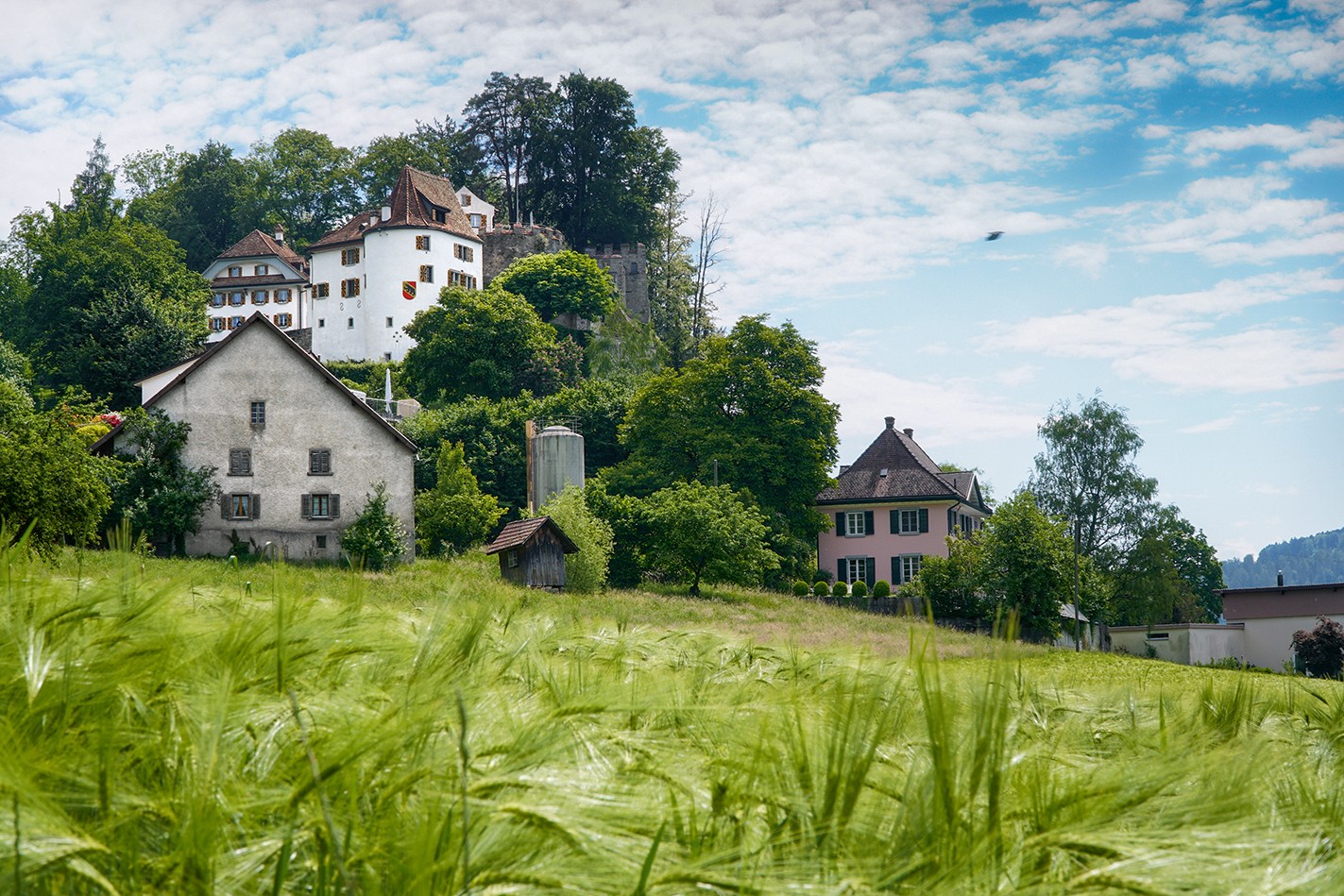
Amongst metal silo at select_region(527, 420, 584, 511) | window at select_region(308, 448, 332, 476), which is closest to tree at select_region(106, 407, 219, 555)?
window at select_region(308, 448, 332, 476)

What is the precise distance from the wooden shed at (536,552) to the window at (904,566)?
2876 centimetres

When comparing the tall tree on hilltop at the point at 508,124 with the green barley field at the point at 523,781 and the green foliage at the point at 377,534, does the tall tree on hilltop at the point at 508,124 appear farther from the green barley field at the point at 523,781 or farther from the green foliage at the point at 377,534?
the green barley field at the point at 523,781

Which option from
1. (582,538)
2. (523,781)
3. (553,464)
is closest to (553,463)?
(553,464)

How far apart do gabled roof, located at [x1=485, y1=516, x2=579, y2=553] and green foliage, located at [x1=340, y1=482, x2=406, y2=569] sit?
13.0ft

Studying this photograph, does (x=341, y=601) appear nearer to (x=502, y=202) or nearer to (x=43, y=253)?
(x=43, y=253)

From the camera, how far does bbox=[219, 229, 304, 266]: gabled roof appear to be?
96562mm

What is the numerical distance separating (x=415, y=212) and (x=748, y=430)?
4162cm

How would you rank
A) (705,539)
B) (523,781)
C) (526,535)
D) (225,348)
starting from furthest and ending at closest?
(705,539) → (225,348) → (526,535) → (523,781)

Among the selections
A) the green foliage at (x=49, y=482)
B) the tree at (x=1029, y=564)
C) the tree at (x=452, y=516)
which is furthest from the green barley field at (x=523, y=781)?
the tree at (x=452, y=516)

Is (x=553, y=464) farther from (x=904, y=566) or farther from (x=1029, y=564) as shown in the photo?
(x=904, y=566)

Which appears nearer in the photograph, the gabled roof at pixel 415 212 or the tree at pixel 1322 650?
the tree at pixel 1322 650

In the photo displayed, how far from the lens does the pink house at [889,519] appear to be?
228ft

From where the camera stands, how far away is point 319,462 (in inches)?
1902

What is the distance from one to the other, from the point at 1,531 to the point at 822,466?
182ft
